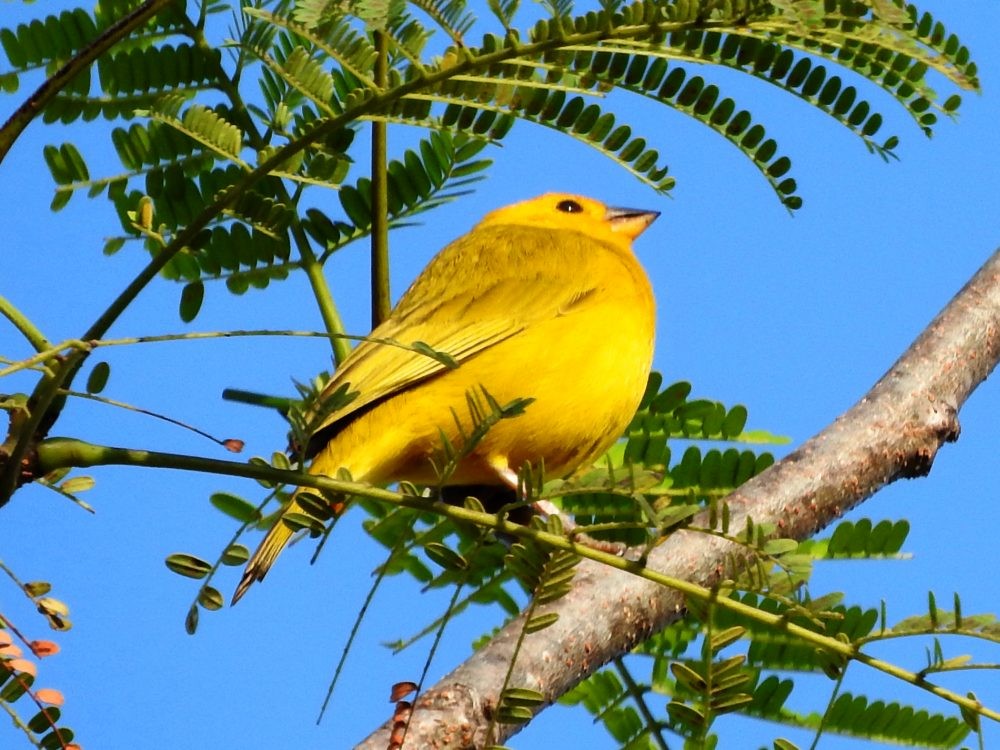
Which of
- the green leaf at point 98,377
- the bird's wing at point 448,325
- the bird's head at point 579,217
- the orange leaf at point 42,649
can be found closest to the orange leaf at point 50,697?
the orange leaf at point 42,649

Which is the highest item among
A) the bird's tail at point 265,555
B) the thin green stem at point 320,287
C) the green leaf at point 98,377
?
the thin green stem at point 320,287

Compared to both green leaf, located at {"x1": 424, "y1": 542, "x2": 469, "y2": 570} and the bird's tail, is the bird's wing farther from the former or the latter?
green leaf, located at {"x1": 424, "y1": 542, "x2": 469, "y2": 570}

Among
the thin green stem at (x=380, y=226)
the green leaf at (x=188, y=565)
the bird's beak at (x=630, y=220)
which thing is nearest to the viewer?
the green leaf at (x=188, y=565)

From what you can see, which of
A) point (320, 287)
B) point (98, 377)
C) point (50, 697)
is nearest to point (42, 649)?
point (50, 697)

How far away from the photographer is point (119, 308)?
81.4 inches

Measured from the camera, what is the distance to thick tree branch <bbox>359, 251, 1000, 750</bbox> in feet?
7.79

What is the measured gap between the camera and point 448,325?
3.75m

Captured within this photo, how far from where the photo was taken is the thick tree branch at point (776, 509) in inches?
93.5

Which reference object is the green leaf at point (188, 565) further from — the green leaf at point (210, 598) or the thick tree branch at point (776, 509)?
the thick tree branch at point (776, 509)

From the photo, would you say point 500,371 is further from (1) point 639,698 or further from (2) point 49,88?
(2) point 49,88

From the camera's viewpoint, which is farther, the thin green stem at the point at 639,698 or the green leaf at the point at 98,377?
the thin green stem at the point at 639,698

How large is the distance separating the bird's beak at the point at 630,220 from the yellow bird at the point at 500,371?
2.16 ft

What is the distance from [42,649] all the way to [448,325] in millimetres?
1722

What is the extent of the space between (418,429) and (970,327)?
5.17ft
